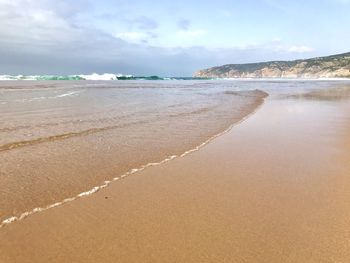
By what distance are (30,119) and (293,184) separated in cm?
899

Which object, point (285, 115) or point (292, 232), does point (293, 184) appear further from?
point (285, 115)

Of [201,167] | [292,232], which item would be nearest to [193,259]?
[292,232]

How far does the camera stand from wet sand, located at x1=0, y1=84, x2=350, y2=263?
10.5 ft

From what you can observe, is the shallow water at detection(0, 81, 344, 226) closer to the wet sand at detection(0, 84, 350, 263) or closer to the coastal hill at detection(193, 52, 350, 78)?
the wet sand at detection(0, 84, 350, 263)

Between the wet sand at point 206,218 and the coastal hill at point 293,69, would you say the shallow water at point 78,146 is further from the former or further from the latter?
the coastal hill at point 293,69

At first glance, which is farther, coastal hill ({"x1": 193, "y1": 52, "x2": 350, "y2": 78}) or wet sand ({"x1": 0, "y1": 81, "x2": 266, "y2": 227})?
Result: coastal hill ({"x1": 193, "y1": 52, "x2": 350, "y2": 78})

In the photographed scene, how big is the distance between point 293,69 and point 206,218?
158 metres

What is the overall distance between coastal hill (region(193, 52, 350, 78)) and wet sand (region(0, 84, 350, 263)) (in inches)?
4816

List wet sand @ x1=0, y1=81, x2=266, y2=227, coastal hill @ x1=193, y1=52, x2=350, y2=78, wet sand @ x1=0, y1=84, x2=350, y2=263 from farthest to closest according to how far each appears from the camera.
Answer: coastal hill @ x1=193, y1=52, x2=350, y2=78, wet sand @ x1=0, y1=81, x2=266, y2=227, wet sand @ x1=0, y1=84, x2=350, y2=263

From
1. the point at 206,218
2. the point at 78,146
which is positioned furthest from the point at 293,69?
the point at 206,218

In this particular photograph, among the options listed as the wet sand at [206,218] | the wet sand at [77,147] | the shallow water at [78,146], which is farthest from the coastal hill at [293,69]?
the wet sand at [206,218]

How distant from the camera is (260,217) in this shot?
3938 mm

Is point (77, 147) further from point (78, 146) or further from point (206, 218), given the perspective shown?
point (206, 218)

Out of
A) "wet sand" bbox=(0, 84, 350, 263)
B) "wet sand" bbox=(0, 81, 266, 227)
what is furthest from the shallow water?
"wet sand" bbox=(0, 84, 350, 263)
